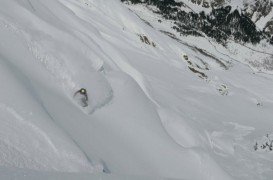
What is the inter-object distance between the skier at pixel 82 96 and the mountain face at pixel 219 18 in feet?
283

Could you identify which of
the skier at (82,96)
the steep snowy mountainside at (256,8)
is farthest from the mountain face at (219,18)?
the skier at (82,96)

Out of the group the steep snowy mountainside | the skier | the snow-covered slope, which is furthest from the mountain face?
the skier

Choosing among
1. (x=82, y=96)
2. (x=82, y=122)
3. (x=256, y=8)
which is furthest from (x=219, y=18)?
(x=82, y=122)

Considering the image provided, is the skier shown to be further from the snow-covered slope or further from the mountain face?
the mountain face

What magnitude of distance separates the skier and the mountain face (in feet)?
283

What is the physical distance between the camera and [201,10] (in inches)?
4983

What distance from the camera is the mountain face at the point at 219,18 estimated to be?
107 metres

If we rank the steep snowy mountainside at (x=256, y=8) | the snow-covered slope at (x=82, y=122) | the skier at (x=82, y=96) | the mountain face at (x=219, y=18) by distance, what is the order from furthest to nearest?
the steep snowy mountainside at (x=256, y=8)
the mountain face at (x=219, y=18)
the skier at (x=82, y=96)
the snow-covered slope at (x=82, y=122)

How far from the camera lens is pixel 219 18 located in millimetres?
127500

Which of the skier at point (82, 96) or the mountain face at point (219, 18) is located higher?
the skier at point (82, 96)

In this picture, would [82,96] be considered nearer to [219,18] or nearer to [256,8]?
[219,18]

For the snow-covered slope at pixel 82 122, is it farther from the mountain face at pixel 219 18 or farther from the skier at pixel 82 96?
the mountain face at pixel 219 18

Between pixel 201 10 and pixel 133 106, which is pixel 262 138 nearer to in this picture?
pixel 133 106

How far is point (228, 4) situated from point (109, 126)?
4991 inches
